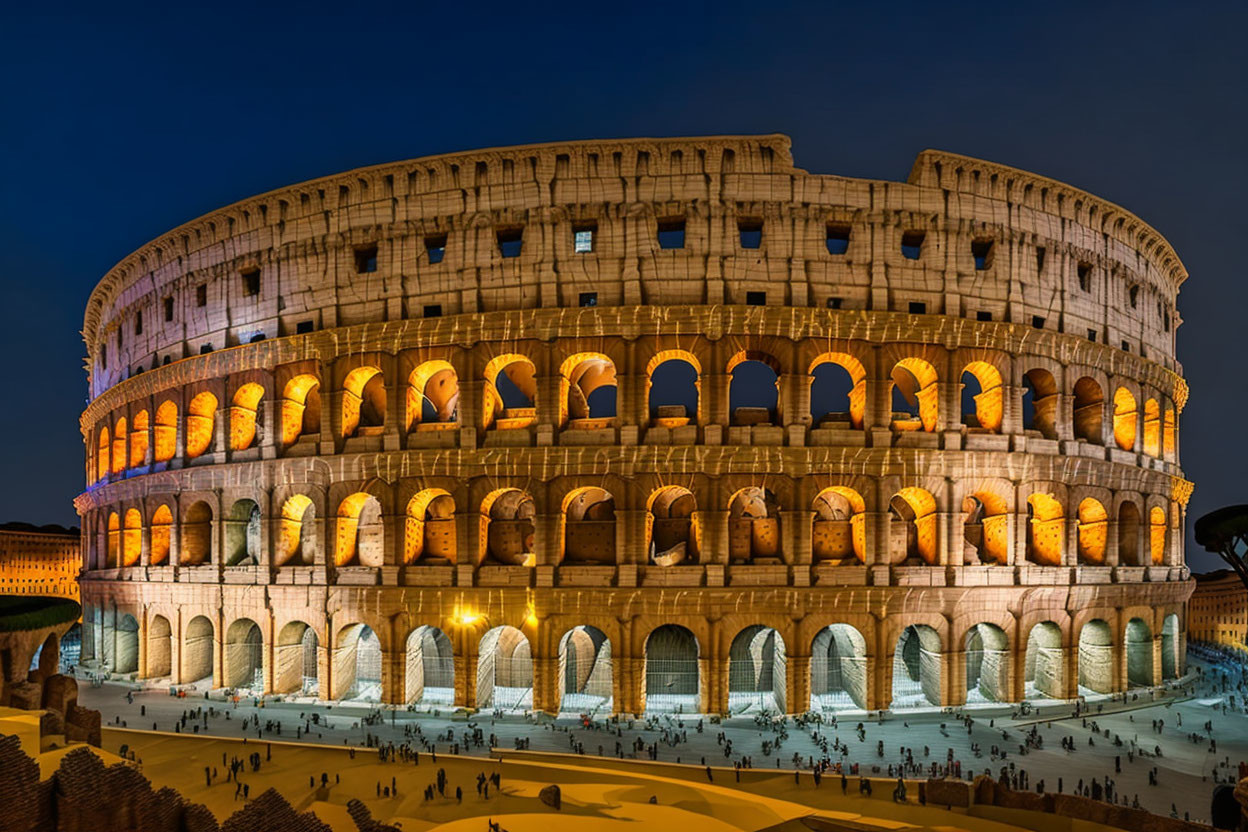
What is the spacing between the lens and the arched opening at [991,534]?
913 inches

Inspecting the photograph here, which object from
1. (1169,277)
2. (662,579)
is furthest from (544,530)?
(1169,277)

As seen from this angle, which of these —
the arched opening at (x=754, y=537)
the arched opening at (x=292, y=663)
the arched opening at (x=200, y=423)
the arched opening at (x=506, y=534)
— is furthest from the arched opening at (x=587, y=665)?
the arched opening at (x=200, y=423)

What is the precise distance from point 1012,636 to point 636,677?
1087cm

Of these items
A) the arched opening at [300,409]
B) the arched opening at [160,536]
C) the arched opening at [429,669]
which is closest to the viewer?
the arched opening at [429,669]

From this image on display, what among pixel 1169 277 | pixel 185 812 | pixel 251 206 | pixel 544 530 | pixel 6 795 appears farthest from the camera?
pixel 1169 277

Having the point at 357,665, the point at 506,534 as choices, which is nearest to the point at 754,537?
the point at 506,534

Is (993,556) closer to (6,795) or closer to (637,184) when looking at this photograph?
(637,184)

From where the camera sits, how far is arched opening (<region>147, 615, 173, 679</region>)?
27.2 meters

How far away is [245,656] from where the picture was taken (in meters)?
25.7

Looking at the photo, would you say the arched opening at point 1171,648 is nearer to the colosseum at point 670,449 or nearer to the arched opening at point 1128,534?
the colosseum at point 670,449

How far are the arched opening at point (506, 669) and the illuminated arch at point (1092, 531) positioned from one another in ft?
58.5

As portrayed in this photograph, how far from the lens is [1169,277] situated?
2969cm

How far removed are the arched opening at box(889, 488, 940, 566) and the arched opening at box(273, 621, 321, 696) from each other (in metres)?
17.2

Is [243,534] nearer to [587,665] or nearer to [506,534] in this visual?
[506,534]
